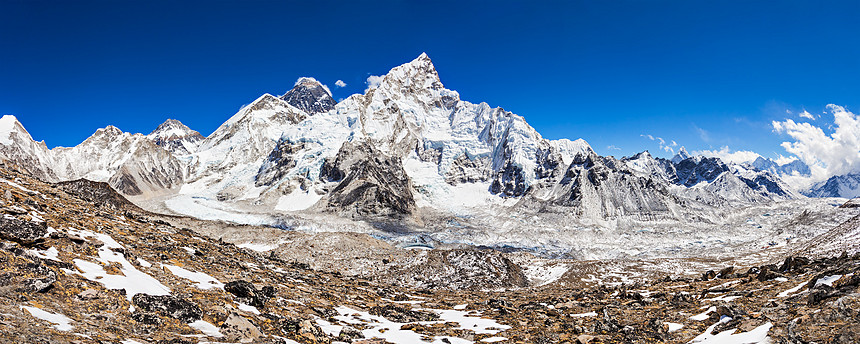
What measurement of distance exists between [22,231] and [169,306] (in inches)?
220

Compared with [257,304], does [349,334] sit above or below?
below

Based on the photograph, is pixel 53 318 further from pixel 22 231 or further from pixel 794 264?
pixel 794 264

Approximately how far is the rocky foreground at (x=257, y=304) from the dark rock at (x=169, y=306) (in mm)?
42

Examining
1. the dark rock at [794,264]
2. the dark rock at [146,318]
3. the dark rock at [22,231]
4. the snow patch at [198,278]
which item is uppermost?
the dark rock at [22,231]

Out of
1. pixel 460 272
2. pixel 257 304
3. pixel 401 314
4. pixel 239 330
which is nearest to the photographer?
pixel 239 330

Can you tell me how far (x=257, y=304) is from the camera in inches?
594

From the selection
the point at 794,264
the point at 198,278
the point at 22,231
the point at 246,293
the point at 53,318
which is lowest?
the point at 53,318

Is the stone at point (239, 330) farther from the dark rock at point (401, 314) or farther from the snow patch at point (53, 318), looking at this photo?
the dark rock at point (401, 314)

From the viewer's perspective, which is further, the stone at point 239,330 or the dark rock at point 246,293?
the dark rock at point 246,293

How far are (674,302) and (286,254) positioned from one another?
38.6 m

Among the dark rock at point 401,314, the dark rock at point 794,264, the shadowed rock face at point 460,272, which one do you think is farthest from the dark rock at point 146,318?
the dark rock at point 794,264

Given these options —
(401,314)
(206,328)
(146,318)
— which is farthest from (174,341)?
(401,314)

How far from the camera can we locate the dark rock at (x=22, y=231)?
12.1 m

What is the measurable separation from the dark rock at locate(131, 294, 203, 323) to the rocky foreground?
0.14 ft
